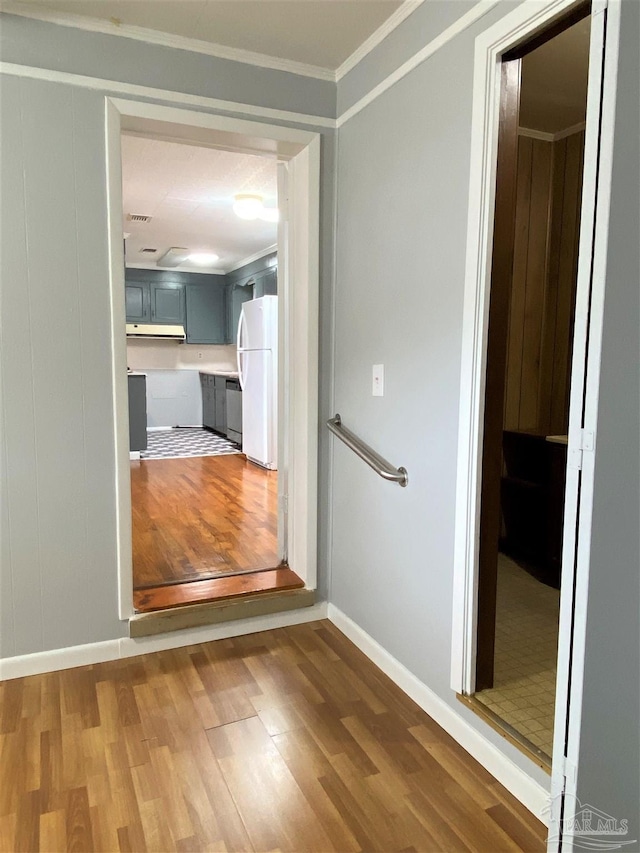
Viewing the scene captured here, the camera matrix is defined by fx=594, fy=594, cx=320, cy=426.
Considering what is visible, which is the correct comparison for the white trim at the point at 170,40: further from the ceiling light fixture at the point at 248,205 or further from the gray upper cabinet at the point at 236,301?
the gray upper cabinet at the point at 236,301

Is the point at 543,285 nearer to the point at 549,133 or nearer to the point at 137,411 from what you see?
the point at 549,133

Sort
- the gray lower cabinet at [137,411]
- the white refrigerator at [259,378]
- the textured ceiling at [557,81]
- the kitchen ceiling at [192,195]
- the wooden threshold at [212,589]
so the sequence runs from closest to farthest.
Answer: the textured ceiling at [557,81], the wooden threshold at [212,589], the kitchen ceiling at [192,195], the white refrigerator at [259,378], the gray lower cabinet at [137,411]

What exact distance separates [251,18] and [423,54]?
66 cm

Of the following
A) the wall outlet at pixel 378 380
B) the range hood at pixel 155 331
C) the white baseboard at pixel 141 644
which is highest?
the range hood at pixel 155 331

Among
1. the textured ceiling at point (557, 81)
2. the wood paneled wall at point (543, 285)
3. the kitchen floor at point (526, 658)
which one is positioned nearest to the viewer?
the kitchen floor at point (526, 658)

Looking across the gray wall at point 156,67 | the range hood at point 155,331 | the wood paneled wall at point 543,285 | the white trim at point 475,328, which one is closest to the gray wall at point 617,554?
the white trim at point 475,328

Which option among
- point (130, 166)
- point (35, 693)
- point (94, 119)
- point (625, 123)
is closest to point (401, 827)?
point (35, 693)

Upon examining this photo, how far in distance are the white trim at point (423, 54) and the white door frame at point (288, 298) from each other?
238 millimetres

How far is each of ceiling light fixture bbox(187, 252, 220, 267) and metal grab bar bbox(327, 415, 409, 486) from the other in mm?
5234

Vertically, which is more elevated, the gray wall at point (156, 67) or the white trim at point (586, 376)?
the gray wall at point (156, 67)

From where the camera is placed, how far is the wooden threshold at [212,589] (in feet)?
8.59

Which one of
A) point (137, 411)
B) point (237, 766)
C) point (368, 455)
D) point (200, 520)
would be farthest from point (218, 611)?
point (137, 411)

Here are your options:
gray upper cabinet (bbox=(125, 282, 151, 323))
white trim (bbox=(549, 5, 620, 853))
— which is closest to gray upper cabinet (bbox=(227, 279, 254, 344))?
gray upper cabinet (bbox=(125, 282, 151, 323))

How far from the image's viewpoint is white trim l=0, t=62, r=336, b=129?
2170mm
